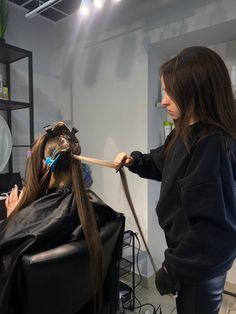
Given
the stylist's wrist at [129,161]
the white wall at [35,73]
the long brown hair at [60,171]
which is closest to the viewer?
the long brown hair at [60,171]

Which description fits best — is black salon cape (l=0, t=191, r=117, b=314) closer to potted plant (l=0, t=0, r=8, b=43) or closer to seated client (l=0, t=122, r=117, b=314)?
seated client (l=0, t=122, r=117, b=314)

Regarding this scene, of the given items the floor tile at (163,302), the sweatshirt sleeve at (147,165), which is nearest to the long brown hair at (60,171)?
the sweatshirt sleeve at (147,165)

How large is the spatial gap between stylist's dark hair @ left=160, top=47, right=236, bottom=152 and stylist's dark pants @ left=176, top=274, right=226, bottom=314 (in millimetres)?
462

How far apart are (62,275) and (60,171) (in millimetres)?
428

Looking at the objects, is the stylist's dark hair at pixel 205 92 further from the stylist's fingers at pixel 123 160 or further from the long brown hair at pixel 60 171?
the long brown hair at pixel 60 171

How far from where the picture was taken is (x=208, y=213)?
2.42ft

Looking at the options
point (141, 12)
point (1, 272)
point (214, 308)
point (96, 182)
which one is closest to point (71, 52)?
point (141, 12)

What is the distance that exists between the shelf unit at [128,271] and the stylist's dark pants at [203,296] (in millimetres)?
995

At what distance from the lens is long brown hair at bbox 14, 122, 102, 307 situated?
3.30ft

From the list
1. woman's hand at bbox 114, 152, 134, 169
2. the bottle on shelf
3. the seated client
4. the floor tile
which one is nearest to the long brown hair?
the seated client

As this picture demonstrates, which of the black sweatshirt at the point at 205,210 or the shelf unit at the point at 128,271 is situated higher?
the black sweatshirt at the point at 205,210

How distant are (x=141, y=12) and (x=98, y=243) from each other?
6.12 ft

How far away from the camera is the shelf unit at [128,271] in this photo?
5.87ft

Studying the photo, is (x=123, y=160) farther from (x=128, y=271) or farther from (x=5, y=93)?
(x=5, y=93)
